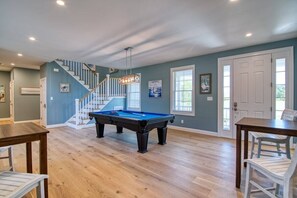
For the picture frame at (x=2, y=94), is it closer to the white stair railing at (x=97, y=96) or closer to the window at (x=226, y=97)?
the white stair railing at (x=97, y=96)

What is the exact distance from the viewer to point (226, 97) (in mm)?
4867

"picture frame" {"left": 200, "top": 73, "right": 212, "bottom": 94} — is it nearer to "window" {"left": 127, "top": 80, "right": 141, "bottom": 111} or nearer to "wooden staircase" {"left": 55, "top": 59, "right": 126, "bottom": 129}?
"window" {"left": 127, "top": 80, "right": 141, "bottom": 111}

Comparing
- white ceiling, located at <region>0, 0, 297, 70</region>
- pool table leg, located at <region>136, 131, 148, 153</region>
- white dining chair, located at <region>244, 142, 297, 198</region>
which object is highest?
white ceiling, located at <region>0, 0, 297, 70</region>

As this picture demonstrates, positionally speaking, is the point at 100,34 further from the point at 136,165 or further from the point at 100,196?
the point at 100,196

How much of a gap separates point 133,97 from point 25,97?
17.4ft

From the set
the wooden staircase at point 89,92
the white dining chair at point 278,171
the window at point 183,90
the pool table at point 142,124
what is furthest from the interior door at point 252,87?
the wooden staircase at point 89,92

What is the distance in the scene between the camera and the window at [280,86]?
12.9ft

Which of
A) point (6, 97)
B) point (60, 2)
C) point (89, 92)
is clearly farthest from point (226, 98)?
point (6, 97)

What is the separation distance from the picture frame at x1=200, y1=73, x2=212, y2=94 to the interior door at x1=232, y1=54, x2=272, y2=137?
2.46 ft

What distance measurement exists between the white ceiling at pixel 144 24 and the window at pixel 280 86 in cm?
63

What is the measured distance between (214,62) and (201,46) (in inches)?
37.2

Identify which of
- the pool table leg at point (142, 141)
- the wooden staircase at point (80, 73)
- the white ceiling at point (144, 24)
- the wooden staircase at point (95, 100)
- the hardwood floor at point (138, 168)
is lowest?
the hardwood floor at point (138, 168)

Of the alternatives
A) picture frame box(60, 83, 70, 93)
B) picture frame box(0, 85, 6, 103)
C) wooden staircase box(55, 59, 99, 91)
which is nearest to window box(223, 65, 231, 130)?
wooden staircase box(55, 59, 99, 91)

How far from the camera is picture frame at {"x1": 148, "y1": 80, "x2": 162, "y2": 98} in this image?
6699mm
